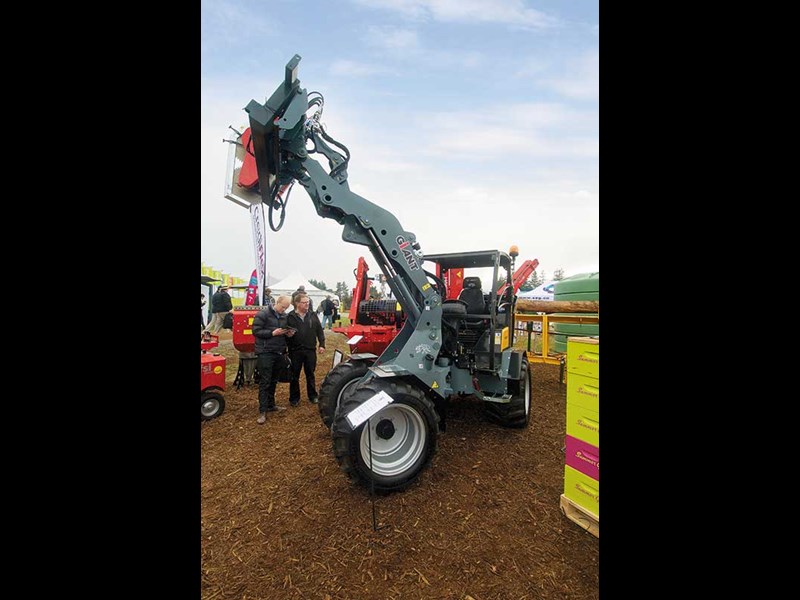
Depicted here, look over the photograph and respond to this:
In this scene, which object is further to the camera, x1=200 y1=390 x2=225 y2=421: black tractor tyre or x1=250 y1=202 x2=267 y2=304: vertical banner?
x1=250 y1=202 x2=267 y2=304: vertical banner

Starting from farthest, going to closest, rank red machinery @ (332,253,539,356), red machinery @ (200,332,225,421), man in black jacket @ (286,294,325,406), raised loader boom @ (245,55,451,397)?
red machinery @ (332,253,539,356) → man in black jacket @ (286,294,325,406) → red machinery @ (200,332,225,421) → raised loader boom @ (245,55,451,397)

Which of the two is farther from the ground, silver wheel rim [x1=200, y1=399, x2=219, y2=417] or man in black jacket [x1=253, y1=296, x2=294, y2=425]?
man in black jacket [x1=253, y1=296, x2=294, y2=425]

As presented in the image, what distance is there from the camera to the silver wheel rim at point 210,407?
16.5 ft

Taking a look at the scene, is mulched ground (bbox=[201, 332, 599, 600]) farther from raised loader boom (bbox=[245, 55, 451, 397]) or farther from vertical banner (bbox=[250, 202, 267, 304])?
vertical banner (bbox=[250, 202, 267, 304])

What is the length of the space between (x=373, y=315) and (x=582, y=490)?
4171 mm

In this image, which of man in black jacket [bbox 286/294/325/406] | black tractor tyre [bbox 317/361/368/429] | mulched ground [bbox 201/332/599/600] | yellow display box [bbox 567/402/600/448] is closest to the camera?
mulched ground [bbox 201/332/599/600]

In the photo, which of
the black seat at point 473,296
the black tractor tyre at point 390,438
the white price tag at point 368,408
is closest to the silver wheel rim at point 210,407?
the black tractor tyre at point 390,438

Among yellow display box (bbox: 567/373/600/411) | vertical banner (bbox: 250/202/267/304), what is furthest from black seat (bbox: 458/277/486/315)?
vertical banner (bbox: 250/202/267/304)

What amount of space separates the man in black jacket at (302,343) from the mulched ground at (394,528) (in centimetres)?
139

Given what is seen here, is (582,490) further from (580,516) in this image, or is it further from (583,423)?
(583,423)

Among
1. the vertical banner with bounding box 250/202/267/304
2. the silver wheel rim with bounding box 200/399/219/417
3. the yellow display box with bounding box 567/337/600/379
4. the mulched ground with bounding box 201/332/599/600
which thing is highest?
the vertical banner with bounding box 250/202/267/304

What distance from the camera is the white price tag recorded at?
2.66m

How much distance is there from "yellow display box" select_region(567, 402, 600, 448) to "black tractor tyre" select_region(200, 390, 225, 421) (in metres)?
4.74
